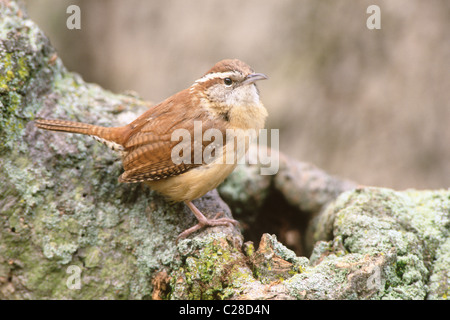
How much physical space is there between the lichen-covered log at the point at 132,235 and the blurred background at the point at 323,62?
2.79 meters

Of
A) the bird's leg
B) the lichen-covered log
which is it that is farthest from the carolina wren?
the lichen-covered log

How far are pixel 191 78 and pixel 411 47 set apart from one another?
3.11 m

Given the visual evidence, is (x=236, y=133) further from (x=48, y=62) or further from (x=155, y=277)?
(x=48, y=62)

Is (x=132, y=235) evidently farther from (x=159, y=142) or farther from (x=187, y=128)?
(x=187, y=128)

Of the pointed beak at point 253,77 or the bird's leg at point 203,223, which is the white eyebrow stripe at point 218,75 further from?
the bird's leg at point 203,223

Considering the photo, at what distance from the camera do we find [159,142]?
11.1 ft

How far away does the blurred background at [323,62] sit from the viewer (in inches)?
233

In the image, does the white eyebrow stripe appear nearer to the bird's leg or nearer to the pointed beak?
the pointed beak

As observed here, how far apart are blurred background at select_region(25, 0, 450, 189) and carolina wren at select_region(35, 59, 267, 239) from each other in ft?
9.55

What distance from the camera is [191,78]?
22.1 ft

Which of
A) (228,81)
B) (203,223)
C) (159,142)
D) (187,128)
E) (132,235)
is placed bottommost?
(132,235)

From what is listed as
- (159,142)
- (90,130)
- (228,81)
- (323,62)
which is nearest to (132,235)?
(159,142)

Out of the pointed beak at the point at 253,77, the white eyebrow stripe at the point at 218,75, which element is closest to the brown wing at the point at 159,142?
the white eyebrow stripe at the point at 218,75

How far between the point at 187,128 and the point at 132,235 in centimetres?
90
